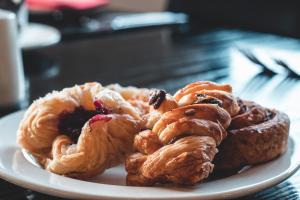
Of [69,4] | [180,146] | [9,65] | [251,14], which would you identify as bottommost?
[251,14]

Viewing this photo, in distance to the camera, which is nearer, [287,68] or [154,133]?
[154,133]

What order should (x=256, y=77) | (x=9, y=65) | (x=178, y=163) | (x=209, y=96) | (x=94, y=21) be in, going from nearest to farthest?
(x=178, y=163) < (x=209, y=96) < (x=9, y=65) < (x=256, y=77) < (x=94, y=21)

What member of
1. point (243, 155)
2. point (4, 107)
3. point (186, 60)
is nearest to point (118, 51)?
point (186, 60)

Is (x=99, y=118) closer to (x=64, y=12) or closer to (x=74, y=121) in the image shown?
(x=74, y=121)

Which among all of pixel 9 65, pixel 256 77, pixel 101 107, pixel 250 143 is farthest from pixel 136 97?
pixel 256 77

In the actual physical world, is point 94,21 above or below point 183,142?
below

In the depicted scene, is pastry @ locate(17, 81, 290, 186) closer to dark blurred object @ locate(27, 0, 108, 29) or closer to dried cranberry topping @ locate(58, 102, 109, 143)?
dried cranberry topping @ locate(58, 102, 109, 143)

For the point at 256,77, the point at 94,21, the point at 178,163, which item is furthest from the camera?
the point at 94,21

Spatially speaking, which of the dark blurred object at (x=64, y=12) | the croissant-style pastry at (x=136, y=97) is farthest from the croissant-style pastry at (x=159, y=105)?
the dark blurred object at (x=64, y=12)
